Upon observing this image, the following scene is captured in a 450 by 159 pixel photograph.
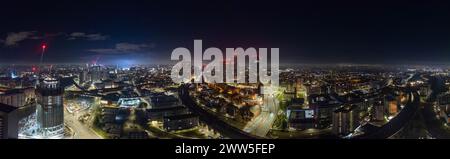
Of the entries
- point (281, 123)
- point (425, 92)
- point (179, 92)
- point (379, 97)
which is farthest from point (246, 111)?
point (425, 92)

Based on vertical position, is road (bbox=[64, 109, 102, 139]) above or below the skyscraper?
below

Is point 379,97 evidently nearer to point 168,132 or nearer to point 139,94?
point 168,132

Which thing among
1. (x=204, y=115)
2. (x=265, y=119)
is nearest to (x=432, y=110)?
(x=265, y=119)

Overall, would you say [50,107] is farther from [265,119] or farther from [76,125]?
[265,119]

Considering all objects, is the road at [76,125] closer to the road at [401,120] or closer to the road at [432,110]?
the road at [401,120]

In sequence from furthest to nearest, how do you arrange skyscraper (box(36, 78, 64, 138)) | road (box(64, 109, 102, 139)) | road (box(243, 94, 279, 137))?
road (box(243, 94, 279, 137))
skyscraper (box(36, 78, 64, 138))
road (box(64, 109, 102, 139))

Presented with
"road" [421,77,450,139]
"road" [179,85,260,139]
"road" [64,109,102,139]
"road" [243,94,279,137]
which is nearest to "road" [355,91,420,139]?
"road" [421,77,450,139]

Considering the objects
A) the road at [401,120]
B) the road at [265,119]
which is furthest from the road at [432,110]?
the road at [265,119]

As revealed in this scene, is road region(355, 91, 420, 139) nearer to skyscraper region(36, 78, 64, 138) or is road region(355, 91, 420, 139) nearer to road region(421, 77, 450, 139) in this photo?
road region(421, 77, 450, 139)
